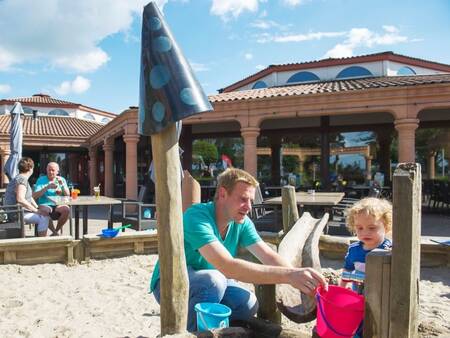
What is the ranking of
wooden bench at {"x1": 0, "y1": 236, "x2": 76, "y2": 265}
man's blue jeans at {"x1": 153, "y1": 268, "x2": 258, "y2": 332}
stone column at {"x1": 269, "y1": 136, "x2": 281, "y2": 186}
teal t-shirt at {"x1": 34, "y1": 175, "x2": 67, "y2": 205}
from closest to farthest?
1. man's blue jeans at {"x1": 153, "y1": 268, "x2": 258, "y2": 332}
2. wooden bench at {"x1": 0, "y1": 236, "x2": 76, "y2": 265}
3. teal t-shirt at {"x1": 34, "y1": 175, "x2": 67, "y2": 205}
4. stone column at {"x1": 269, "y1": 136, "x2": 281, "y2": 186}

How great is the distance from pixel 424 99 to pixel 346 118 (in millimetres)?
3451

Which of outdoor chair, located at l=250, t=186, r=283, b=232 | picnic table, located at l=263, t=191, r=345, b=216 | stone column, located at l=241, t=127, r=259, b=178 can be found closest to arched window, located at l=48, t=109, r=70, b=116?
stone column, located at l=241, t=127, r=259, b=178

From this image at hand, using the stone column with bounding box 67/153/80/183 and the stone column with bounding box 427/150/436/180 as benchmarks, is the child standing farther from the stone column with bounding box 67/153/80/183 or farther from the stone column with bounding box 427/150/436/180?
the stone column with bounding box 67/153/80/183

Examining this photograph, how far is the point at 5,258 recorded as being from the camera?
475 centimetres

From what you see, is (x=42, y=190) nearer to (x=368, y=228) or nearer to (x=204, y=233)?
(x=204, y=233)

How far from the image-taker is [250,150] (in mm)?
10453

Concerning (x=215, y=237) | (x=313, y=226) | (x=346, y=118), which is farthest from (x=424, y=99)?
(x=215, y=237)

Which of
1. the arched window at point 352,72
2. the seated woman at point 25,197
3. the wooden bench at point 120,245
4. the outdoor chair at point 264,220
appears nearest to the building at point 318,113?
the arched window at point 352,72

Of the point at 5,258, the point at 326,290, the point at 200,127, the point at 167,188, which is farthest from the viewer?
the point at 200,127

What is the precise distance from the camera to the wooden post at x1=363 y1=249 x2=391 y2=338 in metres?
1.70

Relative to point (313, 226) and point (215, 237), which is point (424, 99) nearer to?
point (313, 226)

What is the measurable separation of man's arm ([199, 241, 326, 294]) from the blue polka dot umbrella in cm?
72

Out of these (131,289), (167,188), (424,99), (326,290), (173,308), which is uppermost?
(424,99)

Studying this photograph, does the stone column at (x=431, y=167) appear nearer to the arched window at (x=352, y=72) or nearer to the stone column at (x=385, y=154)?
the stone column at (x=385, y=154)
